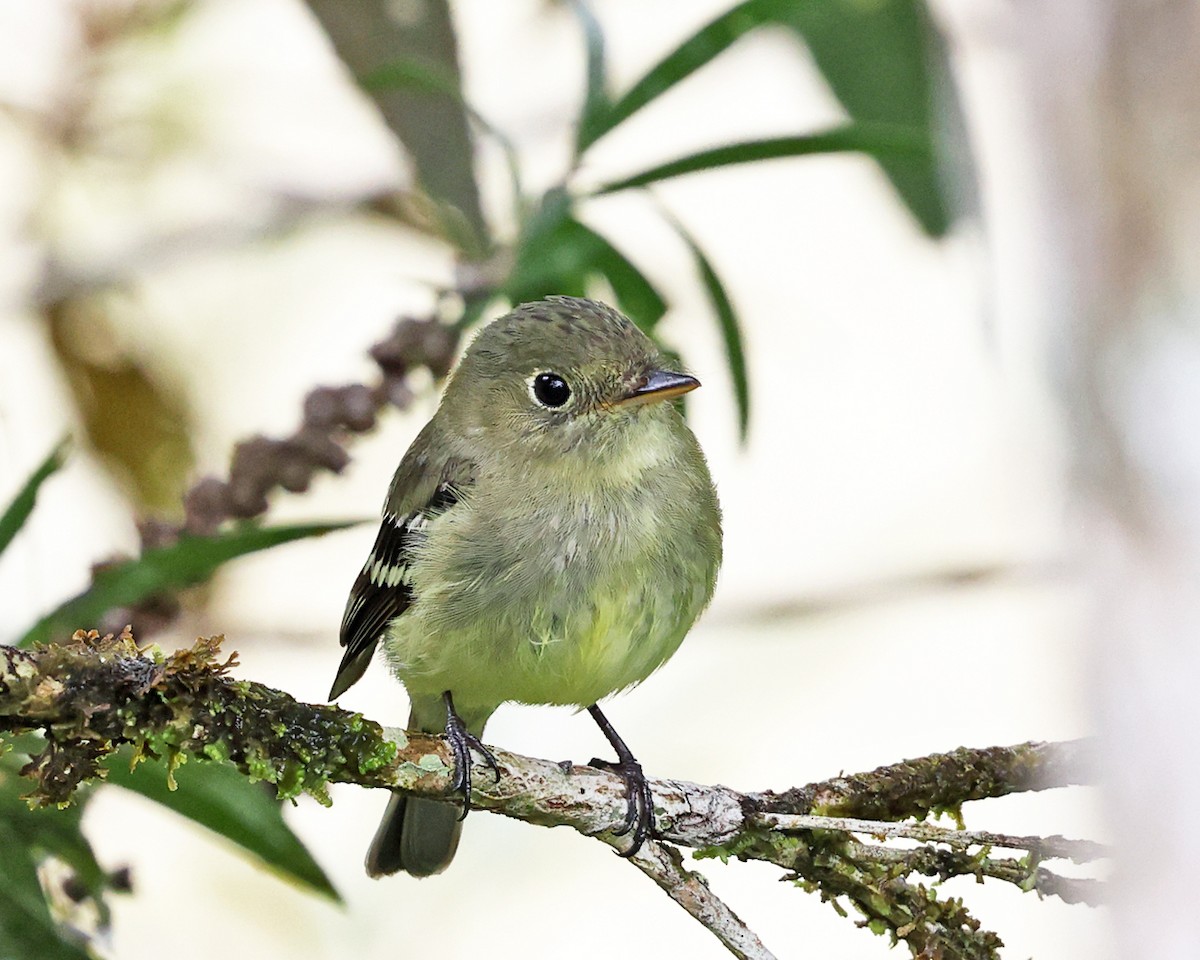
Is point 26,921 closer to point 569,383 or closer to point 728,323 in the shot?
point 569,383

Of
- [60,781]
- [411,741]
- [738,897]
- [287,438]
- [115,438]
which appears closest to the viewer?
[60,781]

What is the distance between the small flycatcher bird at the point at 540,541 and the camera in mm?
3051

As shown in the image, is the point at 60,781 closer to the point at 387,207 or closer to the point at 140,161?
the point at 387,207

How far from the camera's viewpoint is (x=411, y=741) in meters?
2.40

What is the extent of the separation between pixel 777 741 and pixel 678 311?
1937 millimetres

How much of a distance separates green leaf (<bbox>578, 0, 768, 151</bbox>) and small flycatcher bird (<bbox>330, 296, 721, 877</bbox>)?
57 cm

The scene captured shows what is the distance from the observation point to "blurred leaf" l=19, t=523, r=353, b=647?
313 cm

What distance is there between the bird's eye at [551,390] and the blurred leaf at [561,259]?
0.39 metres

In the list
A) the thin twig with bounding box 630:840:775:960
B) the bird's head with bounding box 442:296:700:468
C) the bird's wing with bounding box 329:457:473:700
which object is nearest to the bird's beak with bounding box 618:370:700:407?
the bird's head with bounding box 442:296:700:468

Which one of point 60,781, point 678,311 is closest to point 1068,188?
point 60,781

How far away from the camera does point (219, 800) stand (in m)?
2.75

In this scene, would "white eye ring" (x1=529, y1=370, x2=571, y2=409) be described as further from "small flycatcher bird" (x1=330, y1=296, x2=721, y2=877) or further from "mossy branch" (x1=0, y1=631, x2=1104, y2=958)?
"mossy branch" (x1=0, y1=631, x2=1104, y2=958)

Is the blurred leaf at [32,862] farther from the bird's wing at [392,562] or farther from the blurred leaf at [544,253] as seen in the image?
the blurred leaf at [544,253]

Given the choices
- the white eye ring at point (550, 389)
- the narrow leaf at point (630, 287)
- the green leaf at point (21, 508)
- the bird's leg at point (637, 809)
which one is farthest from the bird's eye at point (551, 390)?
the green leaf at point (21, 508)
